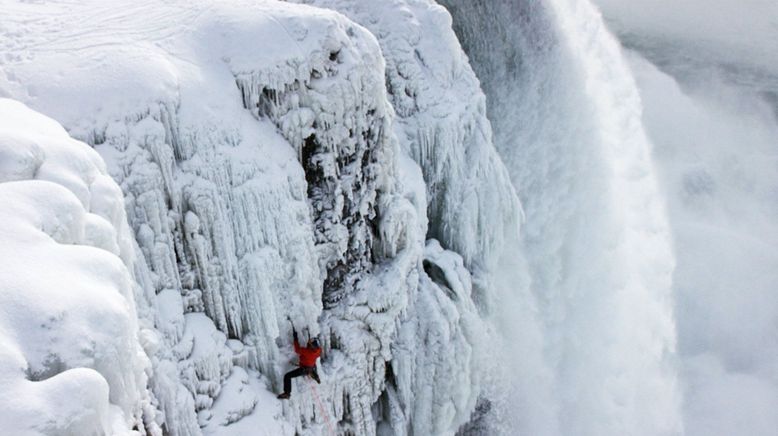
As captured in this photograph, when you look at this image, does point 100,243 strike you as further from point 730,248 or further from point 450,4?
point 730,248

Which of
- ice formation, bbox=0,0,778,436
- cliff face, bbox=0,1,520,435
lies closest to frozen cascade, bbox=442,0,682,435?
ice formation, bbox=0,0,778,436

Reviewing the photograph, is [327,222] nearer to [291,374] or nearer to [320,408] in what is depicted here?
[291,374]

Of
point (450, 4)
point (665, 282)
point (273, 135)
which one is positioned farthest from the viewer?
point (665, 282)

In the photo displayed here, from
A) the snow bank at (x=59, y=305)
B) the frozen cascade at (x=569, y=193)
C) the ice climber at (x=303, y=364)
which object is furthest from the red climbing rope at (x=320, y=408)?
the frozen cascade at (x=569, y=193)

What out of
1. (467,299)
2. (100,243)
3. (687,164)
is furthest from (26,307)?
(687,164)

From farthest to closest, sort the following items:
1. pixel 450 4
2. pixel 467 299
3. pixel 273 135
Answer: pixel 450 4
pixel 467 299
pixel 273 135

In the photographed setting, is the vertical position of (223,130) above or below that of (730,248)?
above
